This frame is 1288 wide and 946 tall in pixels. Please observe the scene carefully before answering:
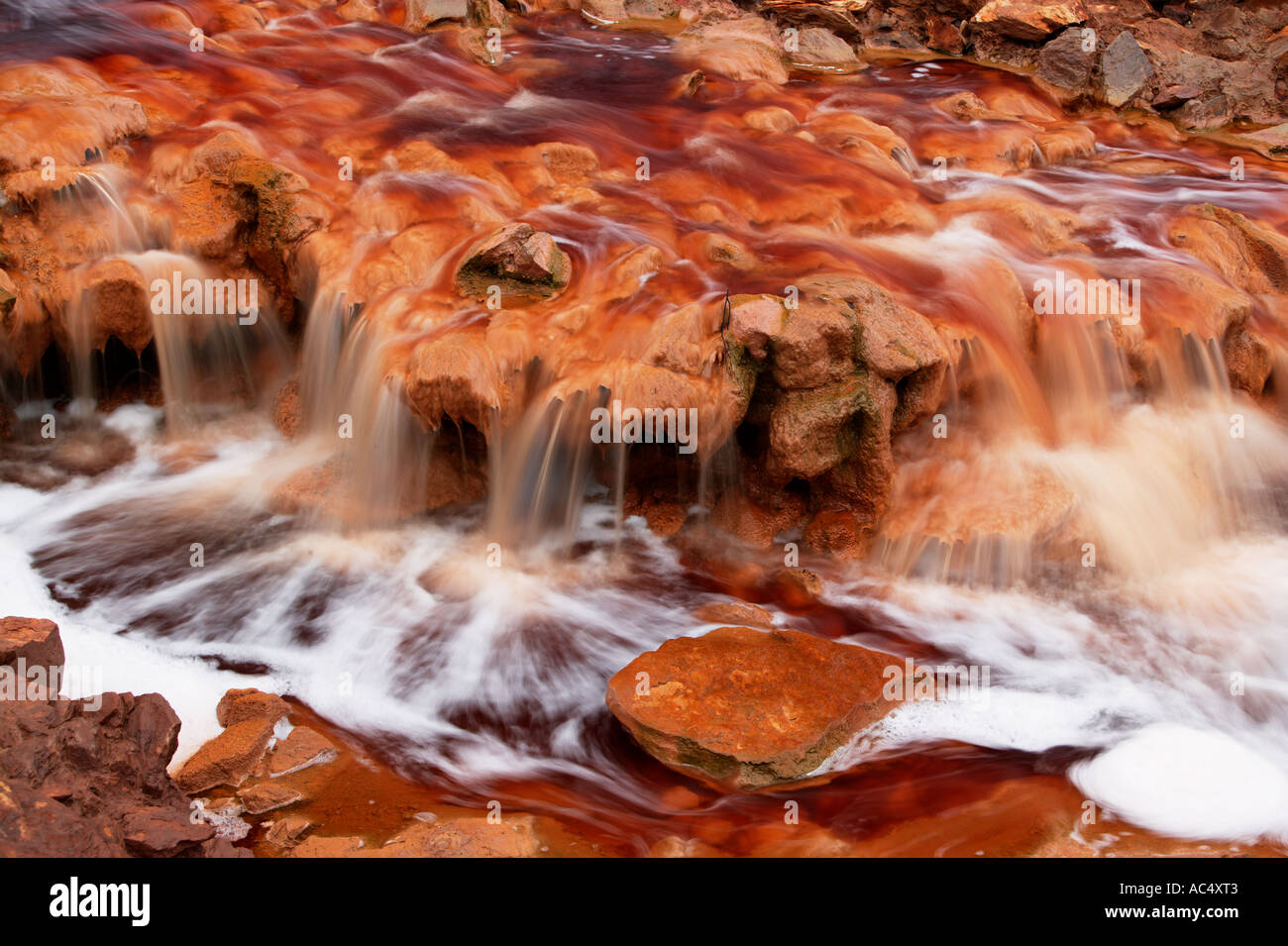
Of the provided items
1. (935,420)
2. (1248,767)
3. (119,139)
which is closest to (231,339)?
(119,139)

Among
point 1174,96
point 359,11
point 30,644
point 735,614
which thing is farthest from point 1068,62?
point 30,644

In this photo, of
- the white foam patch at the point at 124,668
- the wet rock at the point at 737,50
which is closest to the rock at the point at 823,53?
the wet rock at the point at 737,50

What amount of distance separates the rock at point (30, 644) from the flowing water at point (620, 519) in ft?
2.36

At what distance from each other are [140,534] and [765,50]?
9.23 m

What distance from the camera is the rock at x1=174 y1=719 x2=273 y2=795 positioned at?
5.21 meters

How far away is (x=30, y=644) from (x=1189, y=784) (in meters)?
5.67

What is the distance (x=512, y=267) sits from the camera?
804cm

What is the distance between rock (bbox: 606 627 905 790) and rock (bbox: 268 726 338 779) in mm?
1481

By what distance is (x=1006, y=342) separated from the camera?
8102 mm

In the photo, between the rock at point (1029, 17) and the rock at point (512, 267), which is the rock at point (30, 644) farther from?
the rock at point (1029, 17)

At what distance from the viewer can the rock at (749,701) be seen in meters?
5.58

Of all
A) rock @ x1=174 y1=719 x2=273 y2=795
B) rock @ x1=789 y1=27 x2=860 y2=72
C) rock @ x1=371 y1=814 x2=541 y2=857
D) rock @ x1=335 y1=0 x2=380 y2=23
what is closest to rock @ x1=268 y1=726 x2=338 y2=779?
rock @ x1=174 y1=719 x2=273 y2=795

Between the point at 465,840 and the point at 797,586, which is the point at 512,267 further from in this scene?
the point at 465,840

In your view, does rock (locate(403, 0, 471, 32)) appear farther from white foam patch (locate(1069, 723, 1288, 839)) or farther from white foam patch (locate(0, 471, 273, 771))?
white foam patch (locate(1069, 723, 1288, 839))
